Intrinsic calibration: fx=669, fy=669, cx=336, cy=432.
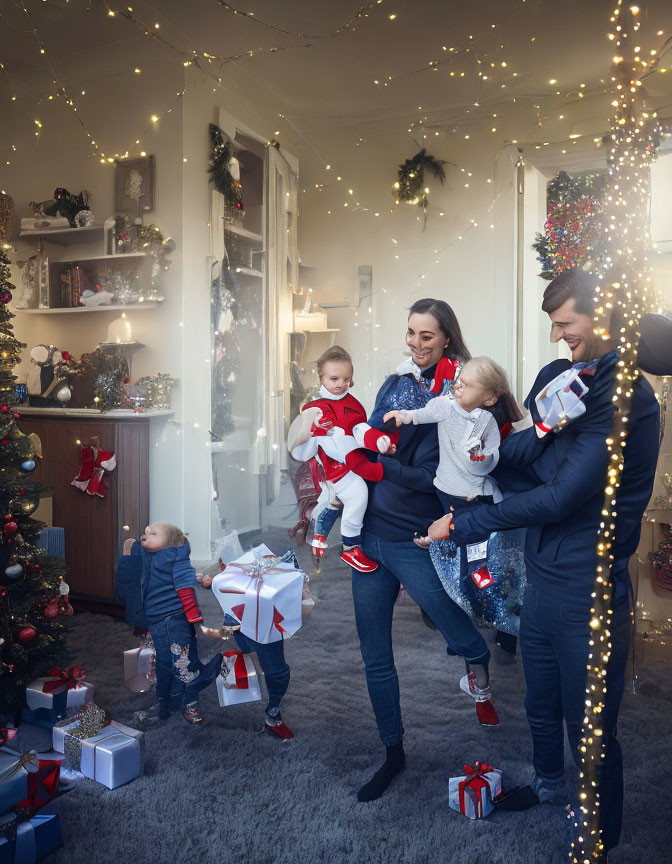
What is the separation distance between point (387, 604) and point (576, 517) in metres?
0.68

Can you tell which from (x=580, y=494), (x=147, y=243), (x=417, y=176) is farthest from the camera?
(x=417, y=176)

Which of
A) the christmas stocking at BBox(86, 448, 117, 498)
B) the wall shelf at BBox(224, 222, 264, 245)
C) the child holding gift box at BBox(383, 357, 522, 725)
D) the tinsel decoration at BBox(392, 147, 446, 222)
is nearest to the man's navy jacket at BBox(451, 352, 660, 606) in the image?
the child holding gift box at BBox(383, 357, 522, 725)

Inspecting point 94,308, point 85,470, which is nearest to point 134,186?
point 94,308

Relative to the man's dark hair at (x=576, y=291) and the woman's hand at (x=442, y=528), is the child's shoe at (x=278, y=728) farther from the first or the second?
the man's dark hair at (x=576, y=291)

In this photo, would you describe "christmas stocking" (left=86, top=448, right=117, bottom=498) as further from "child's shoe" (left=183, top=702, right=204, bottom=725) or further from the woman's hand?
the woman's hand

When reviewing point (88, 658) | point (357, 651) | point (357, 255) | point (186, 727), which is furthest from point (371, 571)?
point (357, 255)

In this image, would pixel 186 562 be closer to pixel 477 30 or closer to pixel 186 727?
pixel 186 727

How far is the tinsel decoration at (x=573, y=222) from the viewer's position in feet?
9.69

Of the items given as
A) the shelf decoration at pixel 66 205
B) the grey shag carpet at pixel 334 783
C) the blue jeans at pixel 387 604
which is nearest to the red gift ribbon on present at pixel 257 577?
the blue jeans at pixel 387 604

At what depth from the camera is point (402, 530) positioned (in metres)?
1.96

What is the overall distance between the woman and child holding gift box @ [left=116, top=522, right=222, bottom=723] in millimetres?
766

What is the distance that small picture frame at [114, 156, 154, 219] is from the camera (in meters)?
4.14

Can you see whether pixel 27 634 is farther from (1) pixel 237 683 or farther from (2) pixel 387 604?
(2) pixel 387 604

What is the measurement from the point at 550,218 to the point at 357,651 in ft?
7.24
